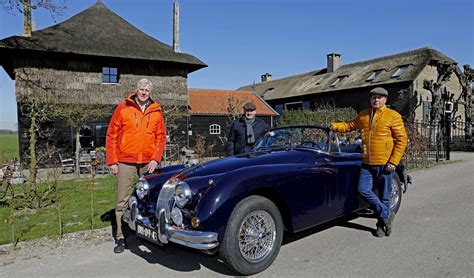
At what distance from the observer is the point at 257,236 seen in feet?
11.8

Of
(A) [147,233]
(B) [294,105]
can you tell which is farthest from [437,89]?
(A) [147,233]

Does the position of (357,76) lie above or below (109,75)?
above

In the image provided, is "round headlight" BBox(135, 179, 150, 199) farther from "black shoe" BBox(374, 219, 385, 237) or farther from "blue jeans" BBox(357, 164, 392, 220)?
"black shoe" BBox(374, 219, 385, 237)

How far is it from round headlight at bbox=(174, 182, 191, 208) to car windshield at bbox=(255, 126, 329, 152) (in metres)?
1.92

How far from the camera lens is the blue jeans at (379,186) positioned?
15.1ft

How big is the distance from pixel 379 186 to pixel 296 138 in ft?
4.39

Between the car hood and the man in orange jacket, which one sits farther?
the man in orange jacket

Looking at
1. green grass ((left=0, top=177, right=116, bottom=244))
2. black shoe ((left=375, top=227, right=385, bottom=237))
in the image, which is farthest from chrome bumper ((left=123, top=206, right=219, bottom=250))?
black shoe ((left=375, top=227, right=385, bottom=237))

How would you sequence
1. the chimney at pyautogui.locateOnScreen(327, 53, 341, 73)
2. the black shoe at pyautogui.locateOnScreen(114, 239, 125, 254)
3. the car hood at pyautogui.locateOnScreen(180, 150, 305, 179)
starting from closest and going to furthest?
the car hood at pyautogui.locateOnScreen(180, 150, 305, 179)
the black shoe at pyautogui.locateOnScreen(114, 239, 125, 254)
the chimney at pyautogui.locateOnScreen(327, 53, 341, 73)

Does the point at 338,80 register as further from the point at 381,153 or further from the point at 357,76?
the point at 381,153

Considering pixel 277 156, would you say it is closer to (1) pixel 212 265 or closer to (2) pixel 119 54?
(1) pixel 212 265

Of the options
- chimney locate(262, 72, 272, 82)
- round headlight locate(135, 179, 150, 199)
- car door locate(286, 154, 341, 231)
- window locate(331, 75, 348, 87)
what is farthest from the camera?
chimney locate(262, 72, 272, 82)

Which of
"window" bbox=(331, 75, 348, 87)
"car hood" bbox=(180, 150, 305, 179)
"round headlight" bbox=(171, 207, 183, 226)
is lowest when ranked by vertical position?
"round headlight" bbox=(171, 207, 183, 226)

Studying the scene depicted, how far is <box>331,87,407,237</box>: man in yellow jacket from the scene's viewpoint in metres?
4.55
